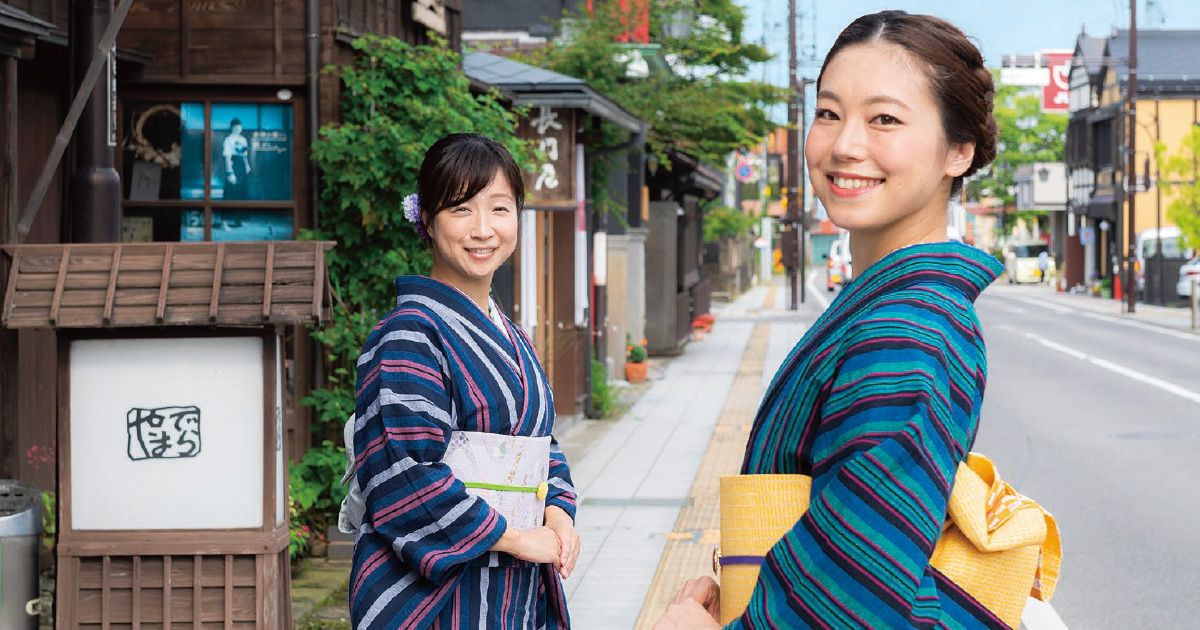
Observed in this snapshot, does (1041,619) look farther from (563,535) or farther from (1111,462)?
(1111,462)

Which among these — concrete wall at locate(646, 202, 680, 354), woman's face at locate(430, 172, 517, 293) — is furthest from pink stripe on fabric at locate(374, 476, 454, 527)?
concrete wall at locate(646, 202, 680, 354)

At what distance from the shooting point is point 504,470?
10.8 feet

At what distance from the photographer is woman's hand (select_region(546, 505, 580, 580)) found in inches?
134

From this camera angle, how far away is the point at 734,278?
60312 mm

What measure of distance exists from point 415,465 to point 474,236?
565mm

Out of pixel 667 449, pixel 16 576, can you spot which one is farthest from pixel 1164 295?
pixel 16 576

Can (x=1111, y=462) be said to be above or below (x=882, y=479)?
below

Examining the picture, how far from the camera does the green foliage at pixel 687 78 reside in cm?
1947

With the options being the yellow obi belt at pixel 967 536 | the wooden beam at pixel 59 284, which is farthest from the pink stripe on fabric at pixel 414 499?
the wooden beam at pixel 59 284

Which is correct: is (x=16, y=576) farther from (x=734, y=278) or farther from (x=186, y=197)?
(x=734, y=278)

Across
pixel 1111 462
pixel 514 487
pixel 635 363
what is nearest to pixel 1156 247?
pixel 635 363

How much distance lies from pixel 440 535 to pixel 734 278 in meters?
57.5

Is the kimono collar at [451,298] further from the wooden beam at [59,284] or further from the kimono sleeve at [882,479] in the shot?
the wooden beam at [59,284]

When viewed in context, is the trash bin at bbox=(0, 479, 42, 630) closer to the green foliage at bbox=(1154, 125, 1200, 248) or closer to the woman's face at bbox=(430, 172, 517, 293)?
the woman's face at bbox=(430, 172, 517, 293)
